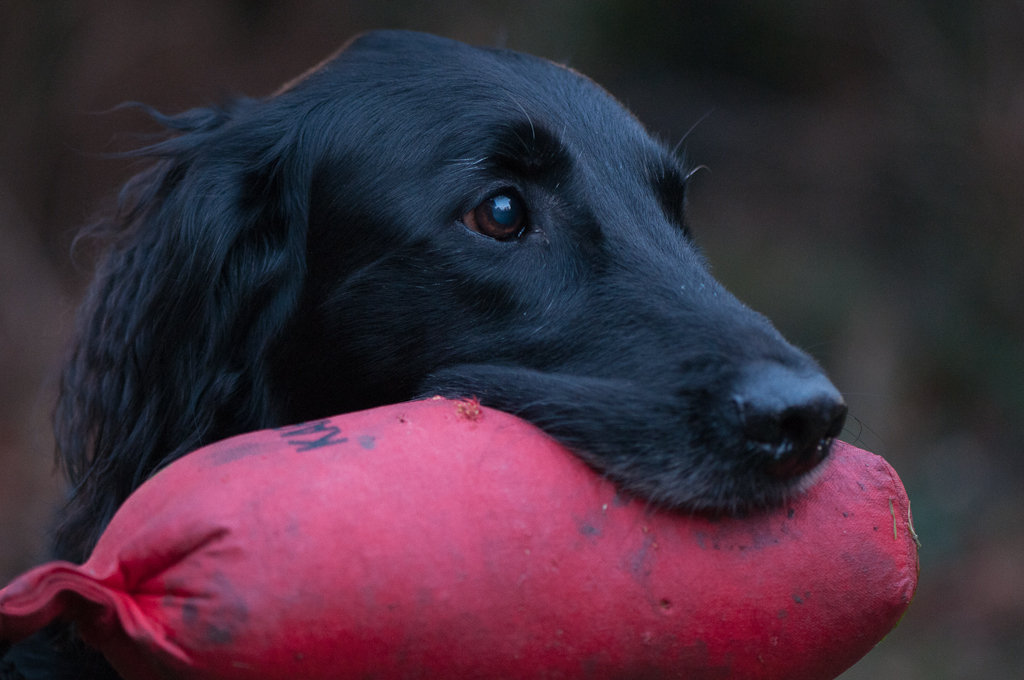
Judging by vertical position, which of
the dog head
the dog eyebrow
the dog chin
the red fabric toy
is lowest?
the red fabric toy

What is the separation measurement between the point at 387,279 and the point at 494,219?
1.00 feet

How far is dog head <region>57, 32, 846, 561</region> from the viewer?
6.81ft

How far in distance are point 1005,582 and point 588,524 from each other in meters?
5.14

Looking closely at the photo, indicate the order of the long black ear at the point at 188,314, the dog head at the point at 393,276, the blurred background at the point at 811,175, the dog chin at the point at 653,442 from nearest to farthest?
the dog chin at the point at 653,442 → the dog head at the point at 393,276 → the long black ear at the point at 188,314 → the blurred background at the point at 811,175

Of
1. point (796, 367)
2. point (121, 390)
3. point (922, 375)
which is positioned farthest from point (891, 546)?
point (922, 375)

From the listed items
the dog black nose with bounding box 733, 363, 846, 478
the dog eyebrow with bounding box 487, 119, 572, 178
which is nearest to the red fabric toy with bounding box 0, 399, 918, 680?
the dog black nose with bounding box 733, 363, 846, 478

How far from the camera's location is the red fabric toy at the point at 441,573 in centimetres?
134

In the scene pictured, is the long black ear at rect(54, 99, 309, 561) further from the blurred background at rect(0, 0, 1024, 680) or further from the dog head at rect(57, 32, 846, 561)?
the blurred background at rect(0, 0, 1024, 680)

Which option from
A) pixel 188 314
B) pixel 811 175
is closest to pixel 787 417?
pixel 188 314

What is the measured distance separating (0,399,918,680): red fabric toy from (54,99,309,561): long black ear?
69cm

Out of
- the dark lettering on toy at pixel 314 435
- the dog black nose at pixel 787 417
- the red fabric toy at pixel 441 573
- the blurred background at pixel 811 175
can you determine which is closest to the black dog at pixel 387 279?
the dog black nose at pixel 787 417

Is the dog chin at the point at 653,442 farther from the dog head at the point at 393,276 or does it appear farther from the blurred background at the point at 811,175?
the blurred background at the point at 811,175

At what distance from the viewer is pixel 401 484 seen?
4.82 feet

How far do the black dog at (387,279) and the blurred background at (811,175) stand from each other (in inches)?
139
